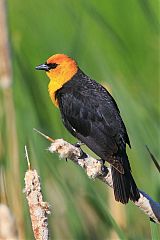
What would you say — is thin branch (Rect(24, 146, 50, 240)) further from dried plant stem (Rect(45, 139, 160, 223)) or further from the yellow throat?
the yellow throat

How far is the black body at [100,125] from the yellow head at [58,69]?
0.12 meters

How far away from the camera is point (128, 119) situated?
2.21 m

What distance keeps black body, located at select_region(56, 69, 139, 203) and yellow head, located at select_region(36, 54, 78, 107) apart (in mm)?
116

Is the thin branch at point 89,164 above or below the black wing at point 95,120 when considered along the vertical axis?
below

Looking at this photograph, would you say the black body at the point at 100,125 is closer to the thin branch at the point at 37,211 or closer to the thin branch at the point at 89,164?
the thin branch at the point at 89,164

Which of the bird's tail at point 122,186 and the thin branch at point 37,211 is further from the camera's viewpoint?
the bird's tail at point 122,186

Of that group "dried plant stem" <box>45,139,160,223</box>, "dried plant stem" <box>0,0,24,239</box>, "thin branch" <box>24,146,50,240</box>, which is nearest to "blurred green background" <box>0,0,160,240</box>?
"dried plant stem" <box>0,0,24,239</box>

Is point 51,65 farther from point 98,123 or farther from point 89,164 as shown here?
point 89,164

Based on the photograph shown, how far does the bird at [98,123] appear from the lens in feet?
6.38

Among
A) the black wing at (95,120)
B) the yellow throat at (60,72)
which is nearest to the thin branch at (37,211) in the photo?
the black wing at (95,120)

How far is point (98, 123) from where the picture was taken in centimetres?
204

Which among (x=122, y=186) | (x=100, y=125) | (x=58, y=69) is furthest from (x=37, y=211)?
(x=58, y=69)

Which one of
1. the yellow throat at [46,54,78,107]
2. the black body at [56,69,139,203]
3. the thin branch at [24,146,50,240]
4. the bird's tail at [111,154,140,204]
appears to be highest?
the yellow throat at [46,54,78,107]

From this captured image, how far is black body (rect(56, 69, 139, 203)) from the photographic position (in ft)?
6.40
